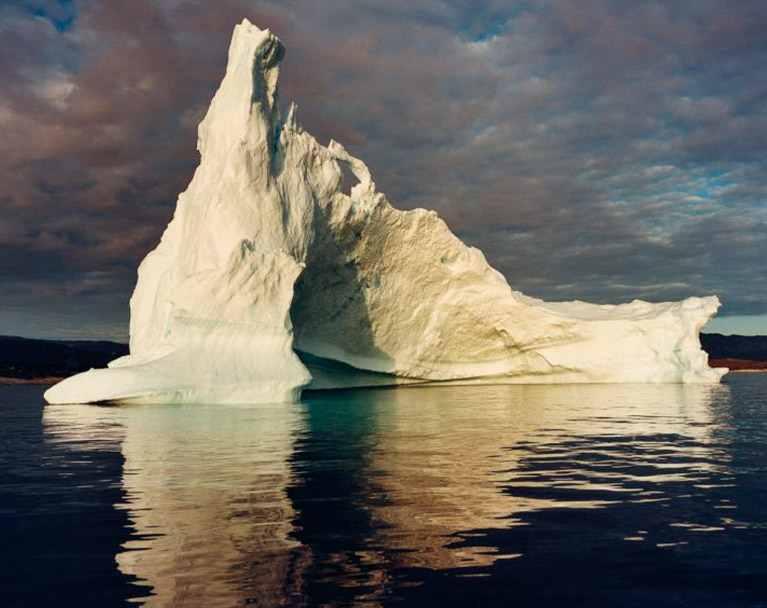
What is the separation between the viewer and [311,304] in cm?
3378

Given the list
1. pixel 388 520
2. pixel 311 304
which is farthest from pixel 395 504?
pixel 311 304

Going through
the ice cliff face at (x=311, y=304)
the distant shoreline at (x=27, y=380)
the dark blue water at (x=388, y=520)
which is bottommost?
the dark blue water at (x=388, y=520)

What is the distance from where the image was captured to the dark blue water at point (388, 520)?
457cm

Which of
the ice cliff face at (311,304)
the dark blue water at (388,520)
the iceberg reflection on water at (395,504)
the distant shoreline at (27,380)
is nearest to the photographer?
the dark blue water at (388,520)

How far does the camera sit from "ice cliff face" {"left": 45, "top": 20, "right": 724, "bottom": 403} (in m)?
24.2

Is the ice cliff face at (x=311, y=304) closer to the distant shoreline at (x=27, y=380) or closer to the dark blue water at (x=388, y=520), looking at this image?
the dark blue water at (x=388, y=520)

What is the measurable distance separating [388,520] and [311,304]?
90.8 feet

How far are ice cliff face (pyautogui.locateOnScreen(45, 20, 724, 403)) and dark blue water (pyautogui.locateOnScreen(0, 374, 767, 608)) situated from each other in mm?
10387


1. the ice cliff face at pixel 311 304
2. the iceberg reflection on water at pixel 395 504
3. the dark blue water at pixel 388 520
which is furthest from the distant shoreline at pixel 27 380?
the dark blue water at pixel 388 520

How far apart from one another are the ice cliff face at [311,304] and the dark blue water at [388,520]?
10.4 m

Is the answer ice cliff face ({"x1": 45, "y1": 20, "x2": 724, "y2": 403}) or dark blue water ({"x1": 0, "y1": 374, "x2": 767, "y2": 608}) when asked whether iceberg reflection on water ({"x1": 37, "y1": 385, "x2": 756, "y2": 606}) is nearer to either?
dark blue water ({"x1": 0, "y1": 374, "x2": 767, "y2": 608})

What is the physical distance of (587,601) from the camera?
4.29 m

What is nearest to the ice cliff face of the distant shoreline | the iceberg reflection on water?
the iceberg reflection on water

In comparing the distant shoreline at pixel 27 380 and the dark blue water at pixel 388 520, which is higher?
the distant shoreline at pixel 27 380
